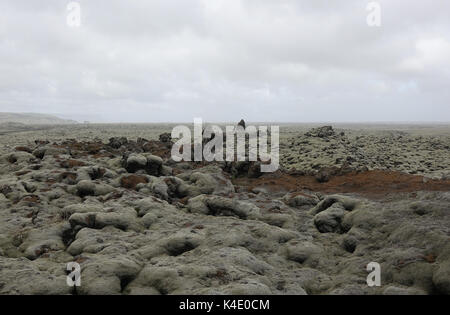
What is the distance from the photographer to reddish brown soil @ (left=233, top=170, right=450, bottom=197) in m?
30.9

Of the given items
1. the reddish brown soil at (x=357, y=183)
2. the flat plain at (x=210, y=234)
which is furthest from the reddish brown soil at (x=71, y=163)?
the reddish brown soil at (x=357, y=183)

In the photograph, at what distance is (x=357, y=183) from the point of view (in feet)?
117

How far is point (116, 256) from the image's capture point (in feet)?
55.4

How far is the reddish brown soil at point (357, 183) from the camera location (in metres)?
30.9

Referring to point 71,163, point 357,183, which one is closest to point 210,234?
point 357,183

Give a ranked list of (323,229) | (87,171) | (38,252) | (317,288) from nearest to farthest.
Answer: (317,288), (38,252), (323,229), (87,171)

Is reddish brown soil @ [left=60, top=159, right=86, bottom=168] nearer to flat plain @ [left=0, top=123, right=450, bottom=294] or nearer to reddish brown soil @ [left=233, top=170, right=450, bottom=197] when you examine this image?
flat plain @ [left=0, top=123, right=450, bottom=294]

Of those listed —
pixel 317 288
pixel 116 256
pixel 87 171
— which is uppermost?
pixel 87 171

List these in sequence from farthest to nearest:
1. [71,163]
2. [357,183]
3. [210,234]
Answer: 1. [71,163]
2. [357,183]
3. [210,234]

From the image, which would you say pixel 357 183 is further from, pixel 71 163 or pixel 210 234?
pixel 71 163

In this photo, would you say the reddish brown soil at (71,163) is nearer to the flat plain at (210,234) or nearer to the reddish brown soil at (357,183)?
the flat plain at (210,234)
